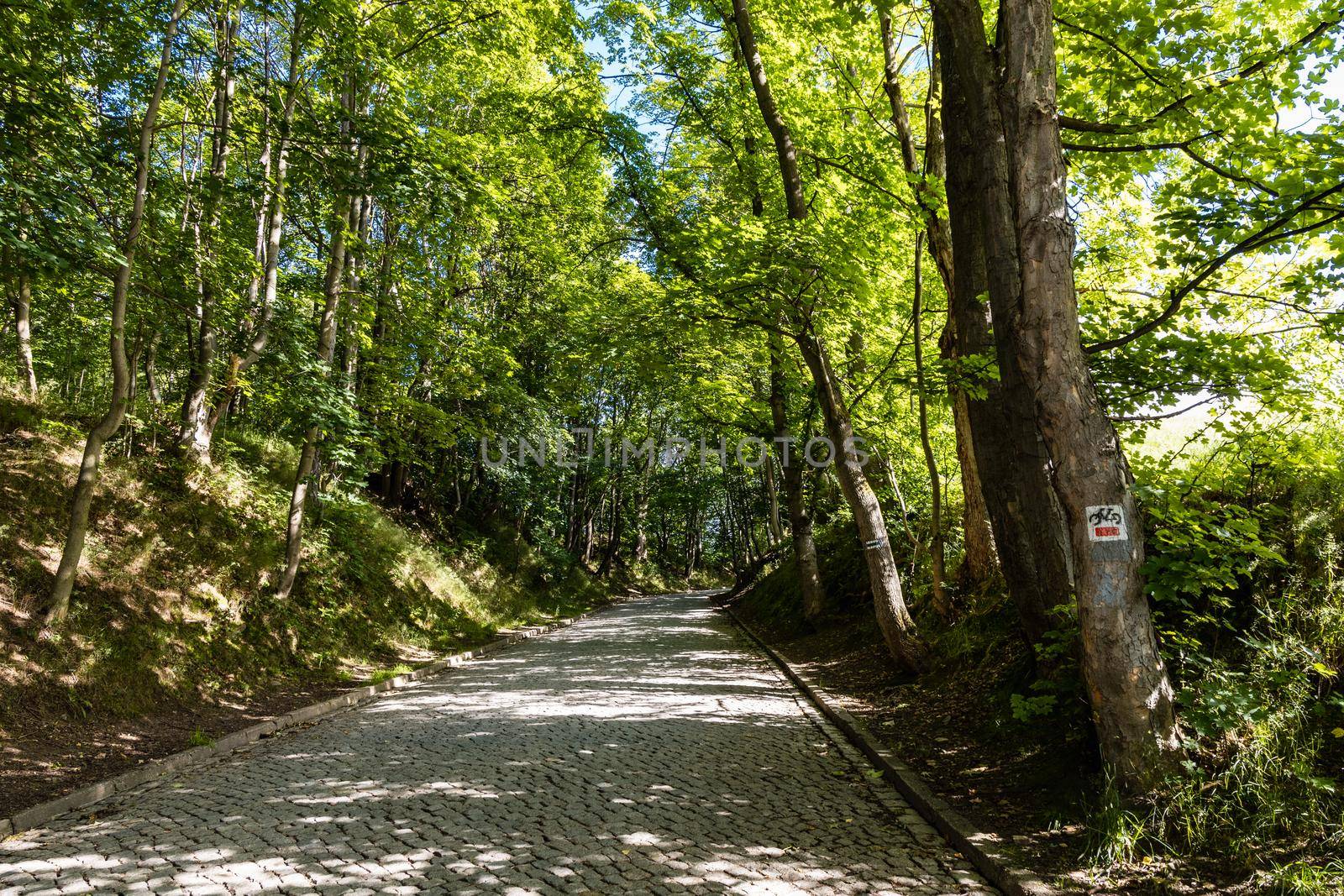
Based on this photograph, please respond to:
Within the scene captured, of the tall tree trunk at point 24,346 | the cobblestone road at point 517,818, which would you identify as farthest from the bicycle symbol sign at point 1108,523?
the tall tree trunk at point 24,346

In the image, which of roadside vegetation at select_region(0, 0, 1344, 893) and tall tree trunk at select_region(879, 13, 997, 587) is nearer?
roadside vegetation at select_region(0, 0, 1344, 893)

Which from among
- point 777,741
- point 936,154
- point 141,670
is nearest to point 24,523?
point 141,670

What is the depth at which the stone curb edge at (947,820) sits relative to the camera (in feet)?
12.3

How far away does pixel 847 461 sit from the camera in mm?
9977

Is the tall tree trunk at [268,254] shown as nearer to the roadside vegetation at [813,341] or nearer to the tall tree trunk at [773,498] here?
the roadside vegetation at [813,341]

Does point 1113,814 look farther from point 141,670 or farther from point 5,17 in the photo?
point 5,17

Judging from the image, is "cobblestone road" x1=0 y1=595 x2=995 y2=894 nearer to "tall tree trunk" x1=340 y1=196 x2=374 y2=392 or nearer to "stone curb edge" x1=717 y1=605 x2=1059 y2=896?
"stone curb edge" x1=717 y1=605 x2=1059 y2=896

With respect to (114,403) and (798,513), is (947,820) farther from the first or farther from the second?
(798,513)

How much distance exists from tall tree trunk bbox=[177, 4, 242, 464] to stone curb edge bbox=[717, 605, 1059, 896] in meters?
8.39

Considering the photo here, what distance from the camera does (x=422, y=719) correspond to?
8000mm

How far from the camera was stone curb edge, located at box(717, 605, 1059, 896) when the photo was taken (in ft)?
12.3

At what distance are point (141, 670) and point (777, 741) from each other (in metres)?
6.67

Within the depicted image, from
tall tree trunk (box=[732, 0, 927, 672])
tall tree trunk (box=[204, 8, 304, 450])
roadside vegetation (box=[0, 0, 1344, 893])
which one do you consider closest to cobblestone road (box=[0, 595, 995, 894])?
roadside vegetation (box=[0, 0, 1344, 893])

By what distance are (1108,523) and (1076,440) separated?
1.60 feet
